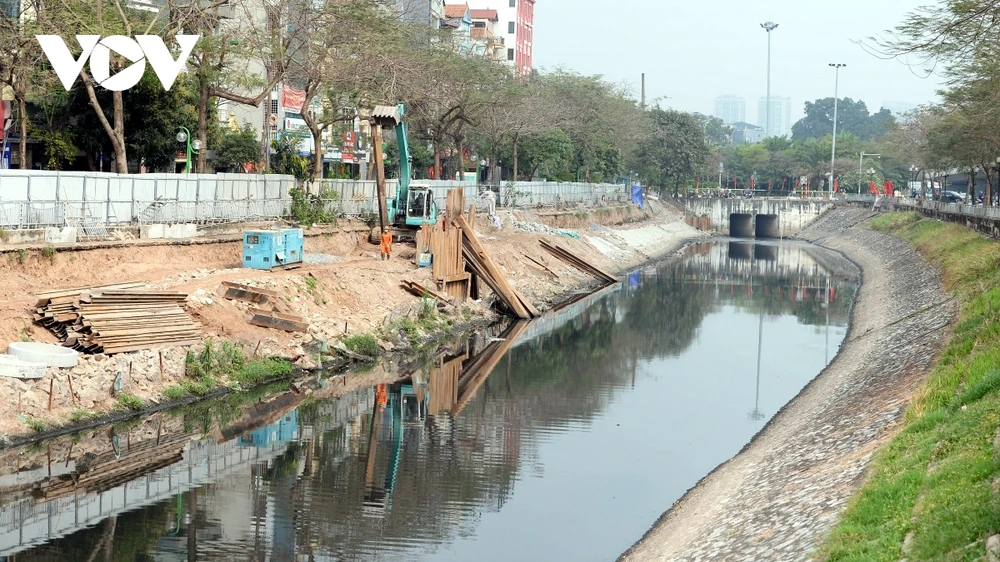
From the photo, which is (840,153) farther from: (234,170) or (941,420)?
(941,420)

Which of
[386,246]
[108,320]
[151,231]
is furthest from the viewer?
[386,246]

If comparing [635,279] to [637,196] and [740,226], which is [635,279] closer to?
[637,196]

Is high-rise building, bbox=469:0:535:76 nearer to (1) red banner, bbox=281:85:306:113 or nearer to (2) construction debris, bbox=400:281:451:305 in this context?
(1) red banner, bbox=281:85:306:113

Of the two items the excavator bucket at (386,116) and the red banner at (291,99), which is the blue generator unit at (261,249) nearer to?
the excavator bucket at (386,116)

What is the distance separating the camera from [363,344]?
39.2 m

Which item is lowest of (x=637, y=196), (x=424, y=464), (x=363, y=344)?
(x=424, y=464)

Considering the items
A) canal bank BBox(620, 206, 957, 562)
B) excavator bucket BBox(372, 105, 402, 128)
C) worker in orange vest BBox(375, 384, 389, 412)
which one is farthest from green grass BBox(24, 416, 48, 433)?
excavator bucket BBox(372, 105, 402, 128)

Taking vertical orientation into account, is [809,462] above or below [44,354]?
below

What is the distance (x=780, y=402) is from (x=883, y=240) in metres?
61.8

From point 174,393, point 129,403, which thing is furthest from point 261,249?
point 129,403

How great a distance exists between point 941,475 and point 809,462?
22.7ft

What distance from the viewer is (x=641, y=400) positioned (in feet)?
121

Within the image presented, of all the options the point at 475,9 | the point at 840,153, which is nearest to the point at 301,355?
the point at 475,9

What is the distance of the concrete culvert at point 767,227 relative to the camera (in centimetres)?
13738
